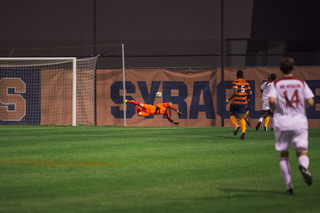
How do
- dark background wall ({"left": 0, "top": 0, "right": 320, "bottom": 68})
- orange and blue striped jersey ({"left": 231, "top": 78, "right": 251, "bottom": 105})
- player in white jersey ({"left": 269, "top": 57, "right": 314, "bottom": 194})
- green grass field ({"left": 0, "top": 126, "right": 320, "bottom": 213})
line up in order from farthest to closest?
dark background wall ({"left": 0, "top": 0, "right": 320, "bottom": 68}) → orange and blue striped jersey ({"left": 231, "top": 78, "right": 251, "bottom": 105}) → player in white jersey ({"left": 269, "top": 57, "right": 314, "bottom": 194}) → green grass field ({"left": 0, "top": 126, "right": 320, "bottom": 213})

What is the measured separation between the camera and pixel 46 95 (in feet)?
Answer: 100

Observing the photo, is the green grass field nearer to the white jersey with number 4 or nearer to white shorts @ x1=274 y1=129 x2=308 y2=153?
white shorts @ x1=274 y1=129 x2=308 y2=153

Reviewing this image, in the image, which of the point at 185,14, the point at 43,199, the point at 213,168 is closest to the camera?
the point at 43,199

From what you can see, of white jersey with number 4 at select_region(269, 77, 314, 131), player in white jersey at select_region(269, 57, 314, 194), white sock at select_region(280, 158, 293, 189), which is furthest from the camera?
white jersey with number 4 at select_region(269, 77, 314, 131)

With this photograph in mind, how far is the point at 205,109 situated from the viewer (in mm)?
29328

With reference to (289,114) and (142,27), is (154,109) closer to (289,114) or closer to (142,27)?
(142,27)

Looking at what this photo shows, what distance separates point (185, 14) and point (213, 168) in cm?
2239

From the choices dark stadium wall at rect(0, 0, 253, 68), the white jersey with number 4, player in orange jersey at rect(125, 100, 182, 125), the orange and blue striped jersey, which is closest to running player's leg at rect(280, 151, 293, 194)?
the white jersey with number 4

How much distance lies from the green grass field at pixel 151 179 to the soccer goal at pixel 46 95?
13387 millimetres

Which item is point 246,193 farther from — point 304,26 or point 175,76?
point 304,26

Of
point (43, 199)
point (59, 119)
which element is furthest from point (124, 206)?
point (59, 119)

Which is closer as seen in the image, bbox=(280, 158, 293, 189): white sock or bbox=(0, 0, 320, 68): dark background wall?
bbox=(280, 158, 293, 189): white sock

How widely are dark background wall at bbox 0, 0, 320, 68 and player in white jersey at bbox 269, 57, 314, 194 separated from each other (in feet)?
75.9

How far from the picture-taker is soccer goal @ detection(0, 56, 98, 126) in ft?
99.8
